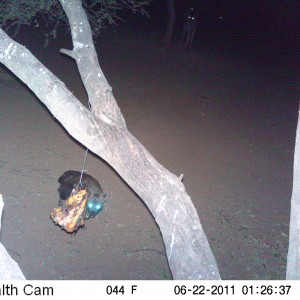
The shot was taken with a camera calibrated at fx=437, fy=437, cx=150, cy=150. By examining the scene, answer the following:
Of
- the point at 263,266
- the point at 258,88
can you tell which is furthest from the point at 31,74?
the point at 258,88

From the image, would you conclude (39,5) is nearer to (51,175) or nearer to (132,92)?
(51,175)

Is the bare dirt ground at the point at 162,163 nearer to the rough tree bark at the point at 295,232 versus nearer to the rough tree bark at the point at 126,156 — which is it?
the rough tree bark at the point at 126,156

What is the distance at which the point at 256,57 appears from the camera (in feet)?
72.2

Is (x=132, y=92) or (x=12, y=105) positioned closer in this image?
(x=12, y=105)

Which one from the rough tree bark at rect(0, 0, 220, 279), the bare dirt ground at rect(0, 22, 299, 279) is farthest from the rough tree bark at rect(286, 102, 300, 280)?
the bare dirt ground at rect(0, 22, 299, 279)

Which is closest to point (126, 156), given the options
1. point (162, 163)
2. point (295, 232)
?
point (295, 232)

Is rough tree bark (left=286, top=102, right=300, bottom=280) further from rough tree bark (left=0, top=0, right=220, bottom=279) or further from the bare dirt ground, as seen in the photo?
the bare dirt ground

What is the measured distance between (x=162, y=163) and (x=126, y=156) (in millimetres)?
5140

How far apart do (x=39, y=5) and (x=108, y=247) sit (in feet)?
11.9

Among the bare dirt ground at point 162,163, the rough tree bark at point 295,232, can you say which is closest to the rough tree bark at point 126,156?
the rough tree bark at point 295,232

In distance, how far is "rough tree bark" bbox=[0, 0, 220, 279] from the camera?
102 inches

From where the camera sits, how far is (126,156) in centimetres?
293

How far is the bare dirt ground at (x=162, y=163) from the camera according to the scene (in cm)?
552

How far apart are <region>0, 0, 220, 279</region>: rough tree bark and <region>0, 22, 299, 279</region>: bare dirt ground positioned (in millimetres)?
2583
